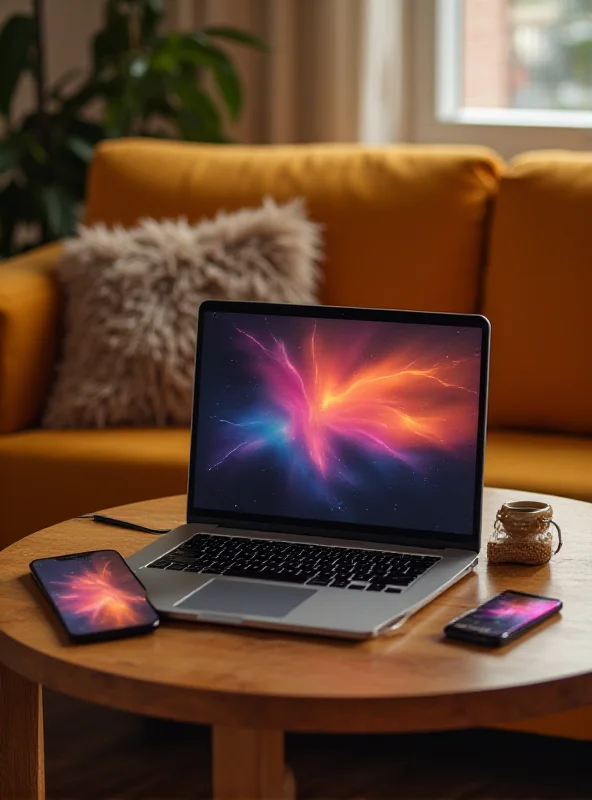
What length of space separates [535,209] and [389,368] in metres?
1.09

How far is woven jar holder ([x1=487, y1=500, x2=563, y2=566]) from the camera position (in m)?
1.22

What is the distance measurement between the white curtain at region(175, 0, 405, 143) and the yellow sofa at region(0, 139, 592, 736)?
1.55 ft

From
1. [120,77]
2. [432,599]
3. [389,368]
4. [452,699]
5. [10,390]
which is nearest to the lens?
[452,699]

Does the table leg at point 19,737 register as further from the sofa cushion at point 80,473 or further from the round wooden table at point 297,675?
the sofa cushion at point 80,473

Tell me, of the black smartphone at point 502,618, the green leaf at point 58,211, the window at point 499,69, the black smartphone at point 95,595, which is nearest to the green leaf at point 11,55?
the green leaf at point 58,211

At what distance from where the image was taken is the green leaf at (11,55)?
2.87 metres

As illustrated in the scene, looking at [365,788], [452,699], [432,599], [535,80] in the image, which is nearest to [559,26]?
[535,80]

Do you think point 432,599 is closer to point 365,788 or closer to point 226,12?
point 365,788

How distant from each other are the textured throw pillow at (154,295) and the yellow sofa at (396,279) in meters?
0.06

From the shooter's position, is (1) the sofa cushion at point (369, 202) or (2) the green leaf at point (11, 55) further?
(2) the green leaf at point (11, 55)

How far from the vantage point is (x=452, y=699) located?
3.01ft

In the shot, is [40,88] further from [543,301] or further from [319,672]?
[319,672]

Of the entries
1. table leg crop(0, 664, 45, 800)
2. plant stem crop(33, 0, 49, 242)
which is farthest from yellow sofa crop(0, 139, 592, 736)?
table leg crop(0, 664, 45, 800)

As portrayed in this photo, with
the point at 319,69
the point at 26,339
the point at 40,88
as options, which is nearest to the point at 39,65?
the point at 40,88
